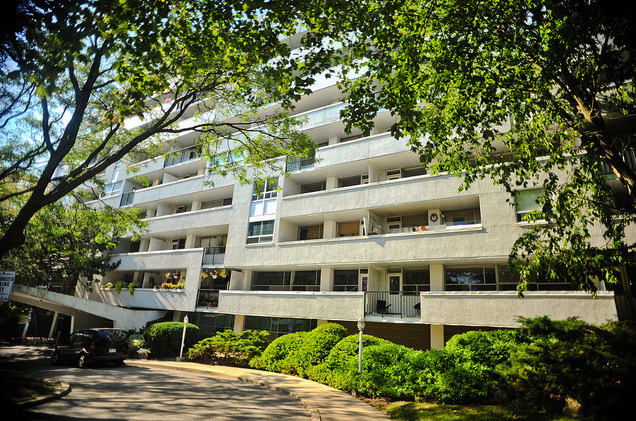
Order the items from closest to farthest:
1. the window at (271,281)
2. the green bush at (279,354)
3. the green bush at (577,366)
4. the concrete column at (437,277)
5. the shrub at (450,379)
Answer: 1. the green bush at (577,366)
2. the shrub at (450,379)
3. the green bush at (279,354)
4. the concrete column at (437,277)
5. the window at (271,281)

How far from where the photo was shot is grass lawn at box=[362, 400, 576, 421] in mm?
8117

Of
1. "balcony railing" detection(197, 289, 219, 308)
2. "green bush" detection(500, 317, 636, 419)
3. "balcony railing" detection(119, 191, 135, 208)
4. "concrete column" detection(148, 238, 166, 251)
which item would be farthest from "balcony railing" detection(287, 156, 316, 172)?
"balcony railing" detection(119, 191, 135, 208)

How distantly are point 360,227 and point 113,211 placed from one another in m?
13.1

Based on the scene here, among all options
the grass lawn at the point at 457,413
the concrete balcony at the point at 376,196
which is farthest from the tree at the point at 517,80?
the concrete balcony at the point at 376,196

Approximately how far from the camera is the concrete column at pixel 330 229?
22.3m

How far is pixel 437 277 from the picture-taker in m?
18.1

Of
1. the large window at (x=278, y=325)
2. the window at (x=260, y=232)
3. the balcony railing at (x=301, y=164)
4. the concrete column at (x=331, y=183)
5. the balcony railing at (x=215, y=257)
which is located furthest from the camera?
the balcony railing at (x=215, y=257)

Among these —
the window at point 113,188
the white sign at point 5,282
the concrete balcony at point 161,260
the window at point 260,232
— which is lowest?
the white sign at point 5,282

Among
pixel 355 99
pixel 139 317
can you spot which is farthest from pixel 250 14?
pixel 139 317

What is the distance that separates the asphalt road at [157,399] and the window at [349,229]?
427 inches

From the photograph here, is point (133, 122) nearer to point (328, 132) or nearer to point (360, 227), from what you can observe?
point (328, 132)

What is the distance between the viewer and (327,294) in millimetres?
19578

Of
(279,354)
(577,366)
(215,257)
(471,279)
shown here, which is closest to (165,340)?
(215,257)

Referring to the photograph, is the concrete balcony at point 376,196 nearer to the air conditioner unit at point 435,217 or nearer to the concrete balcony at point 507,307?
the air conditioner unit at point 435,217
